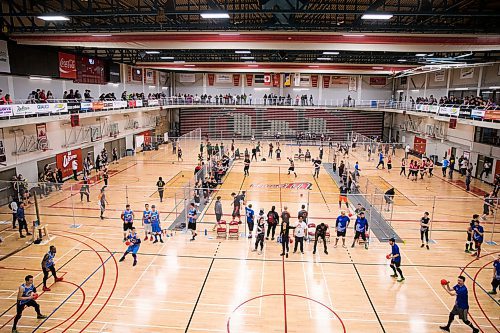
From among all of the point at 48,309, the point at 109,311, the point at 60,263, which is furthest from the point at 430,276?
the point at 60,263

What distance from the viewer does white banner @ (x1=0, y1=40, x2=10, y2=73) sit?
2217cm

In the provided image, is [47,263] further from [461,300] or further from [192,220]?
[461,300]

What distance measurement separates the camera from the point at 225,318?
1079 centimetres

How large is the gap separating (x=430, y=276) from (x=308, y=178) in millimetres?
16715

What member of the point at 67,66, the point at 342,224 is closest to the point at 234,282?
the point at 342,224

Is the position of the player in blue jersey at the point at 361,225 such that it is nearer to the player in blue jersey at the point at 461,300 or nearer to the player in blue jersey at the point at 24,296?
the player in blue jersey at the point at 461,300

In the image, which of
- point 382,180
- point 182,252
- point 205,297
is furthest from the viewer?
point 382,180

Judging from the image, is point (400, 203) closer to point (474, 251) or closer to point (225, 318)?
→ point (474, 251)

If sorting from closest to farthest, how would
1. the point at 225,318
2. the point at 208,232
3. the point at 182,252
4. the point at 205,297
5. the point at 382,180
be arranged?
the point at 225,318 → the point at 205,297 → the point at 182,252 → the point at 208,232 → the point at 382,180

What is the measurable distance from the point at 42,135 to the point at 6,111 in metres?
6.56

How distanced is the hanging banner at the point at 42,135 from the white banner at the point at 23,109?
132 inches

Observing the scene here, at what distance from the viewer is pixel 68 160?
94.3 ft

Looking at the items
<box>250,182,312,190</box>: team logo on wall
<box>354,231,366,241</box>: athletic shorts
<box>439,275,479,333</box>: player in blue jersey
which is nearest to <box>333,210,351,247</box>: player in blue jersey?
<box>354,231,366,241</box>: athletic shorts

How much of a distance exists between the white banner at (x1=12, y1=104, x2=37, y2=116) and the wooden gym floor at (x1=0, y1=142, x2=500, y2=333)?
5.79 m
